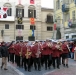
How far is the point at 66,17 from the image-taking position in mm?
39688

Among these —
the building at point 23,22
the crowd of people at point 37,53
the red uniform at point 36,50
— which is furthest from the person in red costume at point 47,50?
the building at point 23,22

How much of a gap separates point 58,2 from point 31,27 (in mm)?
8871

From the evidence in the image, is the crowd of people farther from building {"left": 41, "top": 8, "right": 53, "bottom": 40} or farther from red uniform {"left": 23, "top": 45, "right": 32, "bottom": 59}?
building {"left": 41, "top": 8, "right": 53, "bottom": 40}

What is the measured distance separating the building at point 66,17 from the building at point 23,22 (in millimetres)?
7077

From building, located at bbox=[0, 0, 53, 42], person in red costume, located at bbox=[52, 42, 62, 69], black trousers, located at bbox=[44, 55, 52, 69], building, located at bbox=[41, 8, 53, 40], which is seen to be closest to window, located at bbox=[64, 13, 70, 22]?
building, located at bbox=[0, 0, 53, 42]

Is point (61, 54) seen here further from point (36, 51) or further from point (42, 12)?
point (42, 12)

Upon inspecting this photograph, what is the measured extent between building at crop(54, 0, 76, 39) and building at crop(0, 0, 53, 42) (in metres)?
7.08

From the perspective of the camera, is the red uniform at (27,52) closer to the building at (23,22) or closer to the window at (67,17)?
the window at (67,17)

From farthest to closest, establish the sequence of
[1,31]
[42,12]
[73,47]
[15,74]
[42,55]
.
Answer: [42,12], [1,31], [73,47], [42,55], [15,74]

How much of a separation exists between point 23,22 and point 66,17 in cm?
1172

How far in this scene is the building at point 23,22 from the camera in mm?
48500

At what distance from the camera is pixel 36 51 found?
49.0ft

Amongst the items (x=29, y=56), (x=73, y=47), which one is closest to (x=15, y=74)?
(x=29, y=56)

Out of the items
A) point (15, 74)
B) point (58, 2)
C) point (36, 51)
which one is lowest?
point (15, 74)
